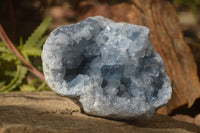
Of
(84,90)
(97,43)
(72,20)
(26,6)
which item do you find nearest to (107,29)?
(97,43)

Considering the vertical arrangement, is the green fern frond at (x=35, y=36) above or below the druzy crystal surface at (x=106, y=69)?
below

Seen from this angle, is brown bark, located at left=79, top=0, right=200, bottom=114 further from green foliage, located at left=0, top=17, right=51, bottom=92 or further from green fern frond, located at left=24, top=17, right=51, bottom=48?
green foliage, located at left=0, top=17, right=51, bottom=92

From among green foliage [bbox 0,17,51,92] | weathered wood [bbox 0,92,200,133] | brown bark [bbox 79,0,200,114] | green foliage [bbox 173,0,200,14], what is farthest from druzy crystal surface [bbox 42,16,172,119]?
green foliage [bbox 173,0,200,14]

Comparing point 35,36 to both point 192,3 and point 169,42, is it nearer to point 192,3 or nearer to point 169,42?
point 169,42

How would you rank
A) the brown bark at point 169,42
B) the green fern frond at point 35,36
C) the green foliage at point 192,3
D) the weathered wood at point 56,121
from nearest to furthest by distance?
1. the weathered wood at point 56,121
2. the brown bark at point 169,42
3. the green fern frond at point 35,36
4. the green foliage at point 192,3

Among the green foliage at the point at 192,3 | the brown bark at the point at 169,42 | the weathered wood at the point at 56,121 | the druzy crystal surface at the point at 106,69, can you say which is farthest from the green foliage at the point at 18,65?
the green foliage at the point at 192,3

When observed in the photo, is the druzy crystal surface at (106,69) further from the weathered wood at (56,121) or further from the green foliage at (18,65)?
the green foliage at (18,65)
